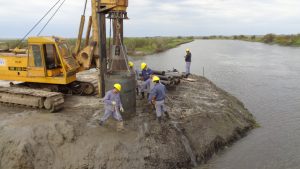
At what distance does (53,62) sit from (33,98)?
2012mm

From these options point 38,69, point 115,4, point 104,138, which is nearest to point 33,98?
point 38,69

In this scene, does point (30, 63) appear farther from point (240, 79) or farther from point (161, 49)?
point (161, 49)

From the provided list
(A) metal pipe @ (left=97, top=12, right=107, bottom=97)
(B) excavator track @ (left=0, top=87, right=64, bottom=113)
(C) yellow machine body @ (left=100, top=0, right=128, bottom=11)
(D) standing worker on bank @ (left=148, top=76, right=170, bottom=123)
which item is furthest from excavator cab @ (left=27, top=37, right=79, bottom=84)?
(D) standing worker on bank @ (left=148, top=76, right=170, bottom=123)

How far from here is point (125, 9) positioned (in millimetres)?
11844

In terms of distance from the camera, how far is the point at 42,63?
1255 centimetres

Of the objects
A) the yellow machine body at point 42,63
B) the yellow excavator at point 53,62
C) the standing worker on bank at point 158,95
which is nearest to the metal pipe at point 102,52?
the yellow excavator at point 53,62

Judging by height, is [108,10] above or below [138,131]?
above

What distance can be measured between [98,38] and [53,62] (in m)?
2.27

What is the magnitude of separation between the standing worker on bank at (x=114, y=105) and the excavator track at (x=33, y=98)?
223 centimetres

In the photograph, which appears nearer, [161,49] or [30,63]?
[30,63]

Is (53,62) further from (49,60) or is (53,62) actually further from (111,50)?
(111,50)

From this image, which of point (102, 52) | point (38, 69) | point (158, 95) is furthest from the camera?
point (102, 52)

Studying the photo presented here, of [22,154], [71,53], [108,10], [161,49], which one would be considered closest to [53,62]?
[71,53]

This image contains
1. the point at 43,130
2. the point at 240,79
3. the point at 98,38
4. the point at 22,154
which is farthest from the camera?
the point at 240,79
